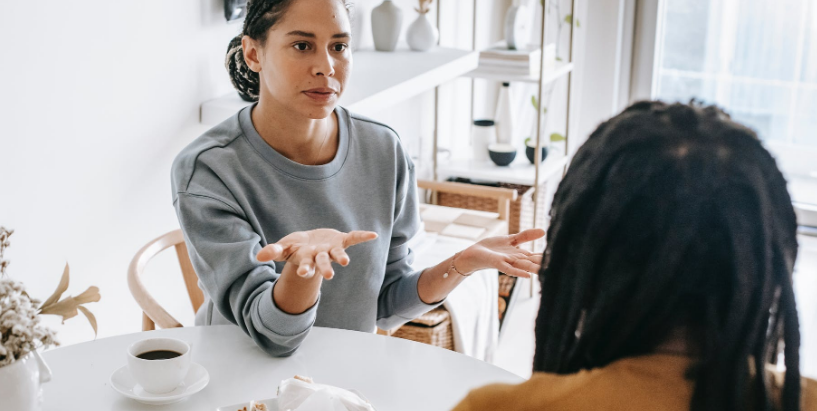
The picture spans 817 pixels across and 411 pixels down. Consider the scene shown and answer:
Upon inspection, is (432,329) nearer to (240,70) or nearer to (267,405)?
(240,70)

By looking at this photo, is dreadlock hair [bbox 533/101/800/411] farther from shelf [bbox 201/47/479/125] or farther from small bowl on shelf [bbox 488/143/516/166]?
small bowl on shelf [bbox 488/143/516/166]

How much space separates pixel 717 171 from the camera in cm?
61

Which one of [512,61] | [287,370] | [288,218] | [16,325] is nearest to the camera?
[16,325]

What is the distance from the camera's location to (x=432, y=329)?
87.9 inches

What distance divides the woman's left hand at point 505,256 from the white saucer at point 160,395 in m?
0.45

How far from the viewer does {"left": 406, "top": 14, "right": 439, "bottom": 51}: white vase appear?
8.55 feet

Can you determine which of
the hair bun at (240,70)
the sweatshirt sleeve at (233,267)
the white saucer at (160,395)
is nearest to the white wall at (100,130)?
the hair bun at (240,70)

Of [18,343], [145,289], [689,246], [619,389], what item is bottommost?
[145,289]

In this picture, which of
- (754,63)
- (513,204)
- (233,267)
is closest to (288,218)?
(233,267)

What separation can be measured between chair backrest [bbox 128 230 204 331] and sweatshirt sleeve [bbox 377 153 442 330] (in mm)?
365

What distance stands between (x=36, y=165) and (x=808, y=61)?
129 inches

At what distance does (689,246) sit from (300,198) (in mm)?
901

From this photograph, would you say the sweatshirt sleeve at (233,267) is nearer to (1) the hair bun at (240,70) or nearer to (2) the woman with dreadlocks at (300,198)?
(2) the woman with dreadlocks at (300,198)

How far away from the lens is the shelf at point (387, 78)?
196 centimetres
